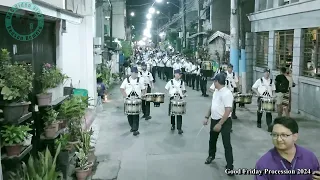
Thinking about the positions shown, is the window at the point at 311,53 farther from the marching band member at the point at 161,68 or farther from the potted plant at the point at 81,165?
the marching band member at the point at 161,68

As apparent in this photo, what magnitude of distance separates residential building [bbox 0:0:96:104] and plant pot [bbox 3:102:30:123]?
117 cm

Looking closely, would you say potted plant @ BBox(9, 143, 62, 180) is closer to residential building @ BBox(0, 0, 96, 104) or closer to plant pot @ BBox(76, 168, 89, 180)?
plant pot @ BBox(76, 168, 89, 180)

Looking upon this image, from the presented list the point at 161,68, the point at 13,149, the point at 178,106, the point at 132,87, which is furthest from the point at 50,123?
the point at 161,68

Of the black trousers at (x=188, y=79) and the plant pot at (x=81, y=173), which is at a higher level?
the black trousers at (x=188, y=79)

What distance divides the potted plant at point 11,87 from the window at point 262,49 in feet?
49.8

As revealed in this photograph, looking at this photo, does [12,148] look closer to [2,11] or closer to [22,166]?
[22,166]

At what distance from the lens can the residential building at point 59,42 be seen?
6125 mm

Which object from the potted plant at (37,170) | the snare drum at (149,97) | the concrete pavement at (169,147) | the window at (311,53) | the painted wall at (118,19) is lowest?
the concrete pavement at (169,147)

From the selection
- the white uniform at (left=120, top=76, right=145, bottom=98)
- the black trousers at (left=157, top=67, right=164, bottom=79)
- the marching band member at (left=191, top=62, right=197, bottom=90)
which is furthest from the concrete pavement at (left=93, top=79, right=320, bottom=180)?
the black trousers at (left=157, top=67, right=164, bottom=79)

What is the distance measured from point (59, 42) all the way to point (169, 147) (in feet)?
12.9

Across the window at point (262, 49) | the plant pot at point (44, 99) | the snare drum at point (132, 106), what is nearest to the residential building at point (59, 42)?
the plant pot at point (44, 99)

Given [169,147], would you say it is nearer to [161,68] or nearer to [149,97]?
[149,97]

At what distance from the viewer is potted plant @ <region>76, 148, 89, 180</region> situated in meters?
7.27

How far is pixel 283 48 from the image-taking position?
16.3 m
